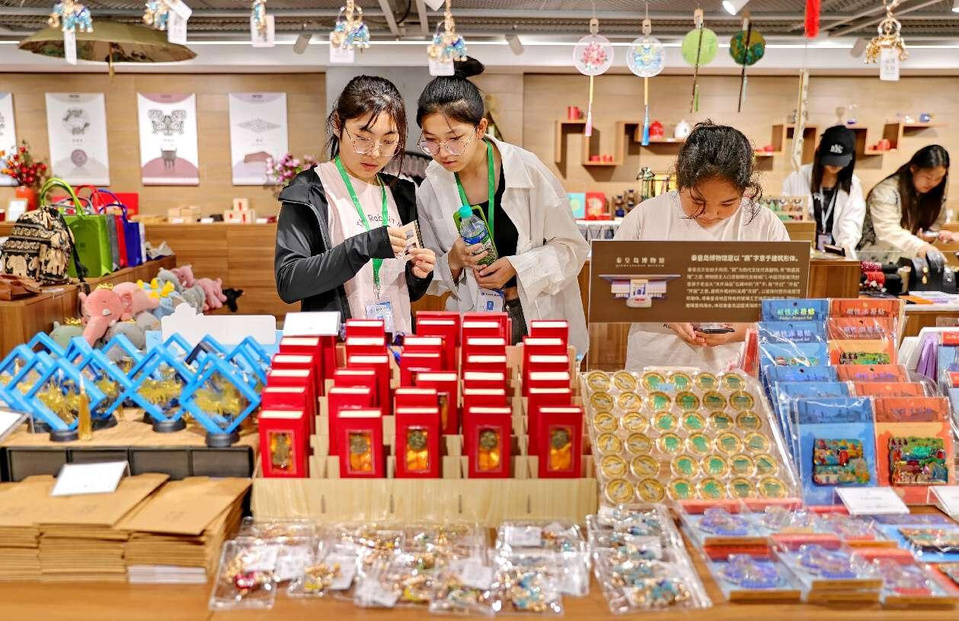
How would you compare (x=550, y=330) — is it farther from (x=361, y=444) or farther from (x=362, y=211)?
(x=362, y=211)

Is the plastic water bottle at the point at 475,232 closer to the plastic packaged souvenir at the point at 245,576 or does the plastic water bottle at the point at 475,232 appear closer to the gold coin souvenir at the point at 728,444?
the gold coin souvenir at the point at 728,444

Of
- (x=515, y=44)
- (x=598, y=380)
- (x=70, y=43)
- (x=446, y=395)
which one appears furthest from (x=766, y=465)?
(x=515, y=44)

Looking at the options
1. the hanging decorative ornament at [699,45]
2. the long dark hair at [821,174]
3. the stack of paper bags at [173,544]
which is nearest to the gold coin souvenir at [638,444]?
the stack of paper bags at [173,544]

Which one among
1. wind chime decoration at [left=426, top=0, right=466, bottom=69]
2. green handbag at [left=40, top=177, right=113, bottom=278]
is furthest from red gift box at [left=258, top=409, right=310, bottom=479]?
green handbag at [left=40, top=177, right=113, bottom=278]

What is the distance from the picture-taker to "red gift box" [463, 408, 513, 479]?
4.33 feet

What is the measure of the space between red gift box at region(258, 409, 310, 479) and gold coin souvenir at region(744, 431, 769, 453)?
2.97 ft

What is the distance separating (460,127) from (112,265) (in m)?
2.82

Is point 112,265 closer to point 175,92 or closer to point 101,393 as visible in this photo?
point 101,393

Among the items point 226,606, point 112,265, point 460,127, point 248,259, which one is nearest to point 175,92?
point 248,259

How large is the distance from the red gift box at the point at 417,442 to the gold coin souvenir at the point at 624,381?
491 mm

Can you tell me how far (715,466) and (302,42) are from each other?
5602 mm

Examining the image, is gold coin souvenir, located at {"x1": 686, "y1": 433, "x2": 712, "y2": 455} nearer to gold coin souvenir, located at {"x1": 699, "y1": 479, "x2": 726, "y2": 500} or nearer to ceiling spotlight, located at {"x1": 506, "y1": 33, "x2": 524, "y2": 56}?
gold coin souvenir, located at {"x1": 699, "y1": 479, "x2": 726, "y2": 500}

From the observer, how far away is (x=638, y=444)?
1.48 m

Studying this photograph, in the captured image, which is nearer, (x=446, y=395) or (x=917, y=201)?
(x=446, y=395)
